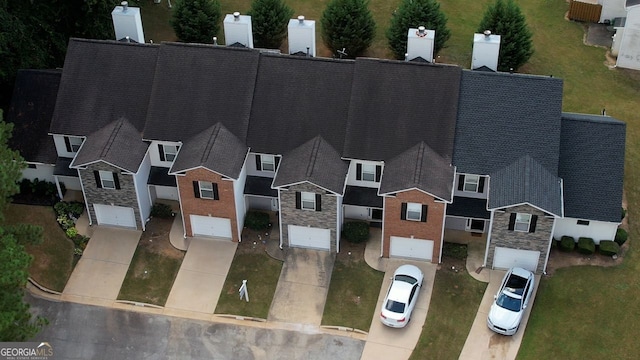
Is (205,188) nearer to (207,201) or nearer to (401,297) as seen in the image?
(207,201)

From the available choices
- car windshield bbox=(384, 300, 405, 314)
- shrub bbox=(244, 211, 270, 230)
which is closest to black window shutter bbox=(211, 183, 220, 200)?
shrub bbox=(244, 211, 270, 230)

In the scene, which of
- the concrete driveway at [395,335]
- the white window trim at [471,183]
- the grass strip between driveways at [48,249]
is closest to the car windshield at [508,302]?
the concrete driveway at [395,335]

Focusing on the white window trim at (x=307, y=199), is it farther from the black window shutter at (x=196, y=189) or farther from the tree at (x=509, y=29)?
the tree at (x=509, y=29)

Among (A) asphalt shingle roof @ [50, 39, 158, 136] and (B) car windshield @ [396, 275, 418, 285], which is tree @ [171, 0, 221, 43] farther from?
(B) car windshield @ [396, 275, 418, 285]

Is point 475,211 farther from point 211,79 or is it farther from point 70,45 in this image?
point 70,45

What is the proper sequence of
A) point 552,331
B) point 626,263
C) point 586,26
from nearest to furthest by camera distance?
point 552,331, point 626,263, point 586,26

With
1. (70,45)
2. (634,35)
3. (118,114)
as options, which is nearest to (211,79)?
(118,114)
